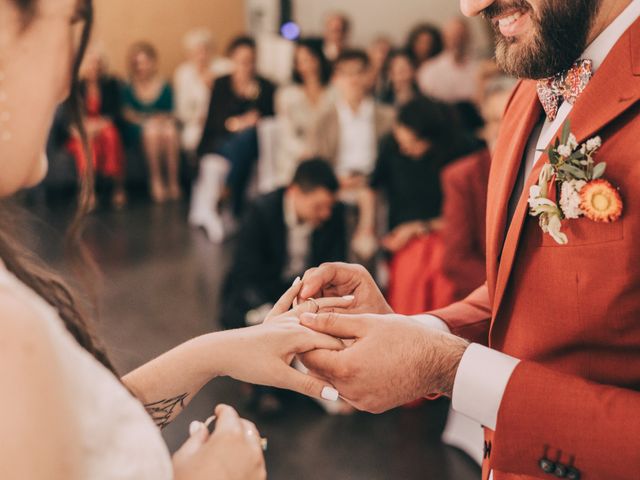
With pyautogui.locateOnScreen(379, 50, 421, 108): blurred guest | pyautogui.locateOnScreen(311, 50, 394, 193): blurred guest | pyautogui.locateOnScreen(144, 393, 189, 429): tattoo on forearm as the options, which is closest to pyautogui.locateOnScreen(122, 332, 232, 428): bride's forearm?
pyautogui.locateOnScreen(144, 393, 189, 429): tattoo on forearm

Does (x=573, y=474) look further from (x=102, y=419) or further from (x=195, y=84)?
(x=195, y=84)

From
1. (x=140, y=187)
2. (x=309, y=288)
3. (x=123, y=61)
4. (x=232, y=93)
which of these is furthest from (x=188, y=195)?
(x=309, y=288)

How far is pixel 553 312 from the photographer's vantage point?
1.28 meters

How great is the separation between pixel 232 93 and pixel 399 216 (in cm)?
329

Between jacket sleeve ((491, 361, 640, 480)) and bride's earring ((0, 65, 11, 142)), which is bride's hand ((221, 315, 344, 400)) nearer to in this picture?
jacket sleeve ((491, 361, 640, 480))

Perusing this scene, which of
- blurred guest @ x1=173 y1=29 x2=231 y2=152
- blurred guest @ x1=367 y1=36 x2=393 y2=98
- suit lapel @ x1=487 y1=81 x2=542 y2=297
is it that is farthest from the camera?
blurred guest @ x1=173 y1=29 x2=231 y2=152

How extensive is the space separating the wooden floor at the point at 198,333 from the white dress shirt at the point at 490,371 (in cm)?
88

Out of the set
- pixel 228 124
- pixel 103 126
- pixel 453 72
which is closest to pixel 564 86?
pixel 228 124

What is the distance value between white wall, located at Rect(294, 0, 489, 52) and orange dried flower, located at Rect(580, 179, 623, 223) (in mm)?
8104

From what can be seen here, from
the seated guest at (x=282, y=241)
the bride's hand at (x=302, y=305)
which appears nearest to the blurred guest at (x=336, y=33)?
the seated guest at (x=282, y=241)

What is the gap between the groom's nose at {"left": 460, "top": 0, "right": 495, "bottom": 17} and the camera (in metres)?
1.44

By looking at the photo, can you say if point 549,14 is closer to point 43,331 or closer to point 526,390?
point 526,390

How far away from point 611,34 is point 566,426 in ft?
2.17

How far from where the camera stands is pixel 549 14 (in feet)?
4.38
